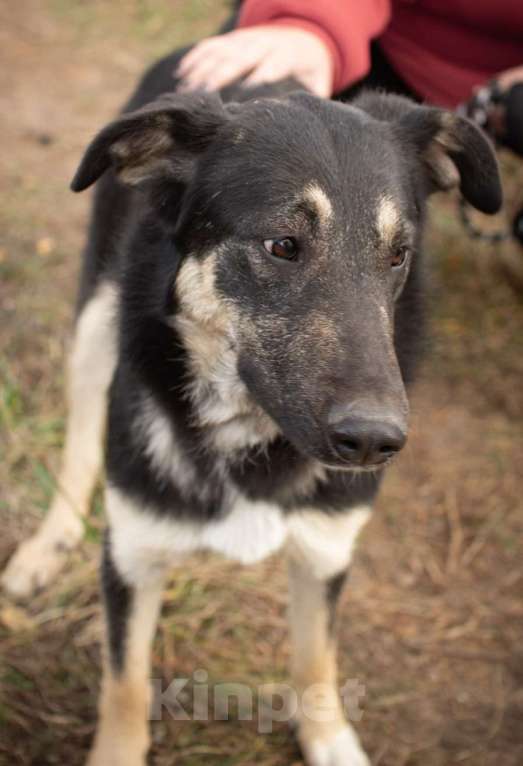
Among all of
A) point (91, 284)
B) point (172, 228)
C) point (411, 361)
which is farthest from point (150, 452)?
point (91, 284)

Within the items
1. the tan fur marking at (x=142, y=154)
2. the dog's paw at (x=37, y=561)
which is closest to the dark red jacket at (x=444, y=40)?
the tan fur marking at (x=142, y=154)

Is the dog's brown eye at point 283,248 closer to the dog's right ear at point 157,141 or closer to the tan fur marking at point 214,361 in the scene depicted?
the tan fur marking at point 214,361

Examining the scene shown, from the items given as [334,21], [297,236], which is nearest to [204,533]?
[297,236]

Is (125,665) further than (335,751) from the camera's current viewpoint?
No

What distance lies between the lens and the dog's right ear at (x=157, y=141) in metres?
2.15

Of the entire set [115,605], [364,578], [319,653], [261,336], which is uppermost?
[261,336]

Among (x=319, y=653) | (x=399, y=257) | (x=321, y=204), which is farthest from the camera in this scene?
(x=319, y=653)

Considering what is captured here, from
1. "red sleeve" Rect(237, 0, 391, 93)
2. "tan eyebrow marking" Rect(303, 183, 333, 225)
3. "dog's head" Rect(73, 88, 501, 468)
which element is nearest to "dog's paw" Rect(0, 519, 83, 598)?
"dog's head" Rect(73, 88, 501, 468)

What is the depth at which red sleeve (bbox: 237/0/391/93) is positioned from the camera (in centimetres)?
305

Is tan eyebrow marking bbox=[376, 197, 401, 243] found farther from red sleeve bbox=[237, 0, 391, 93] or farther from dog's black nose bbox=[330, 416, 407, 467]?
red sleeve bbox=[237, 0, 391, 93]

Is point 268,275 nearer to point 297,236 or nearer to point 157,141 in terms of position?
point 297,236

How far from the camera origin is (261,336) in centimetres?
212

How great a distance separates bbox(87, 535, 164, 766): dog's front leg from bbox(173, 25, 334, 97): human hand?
1598 millimetres

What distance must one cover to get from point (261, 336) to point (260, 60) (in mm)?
1269
